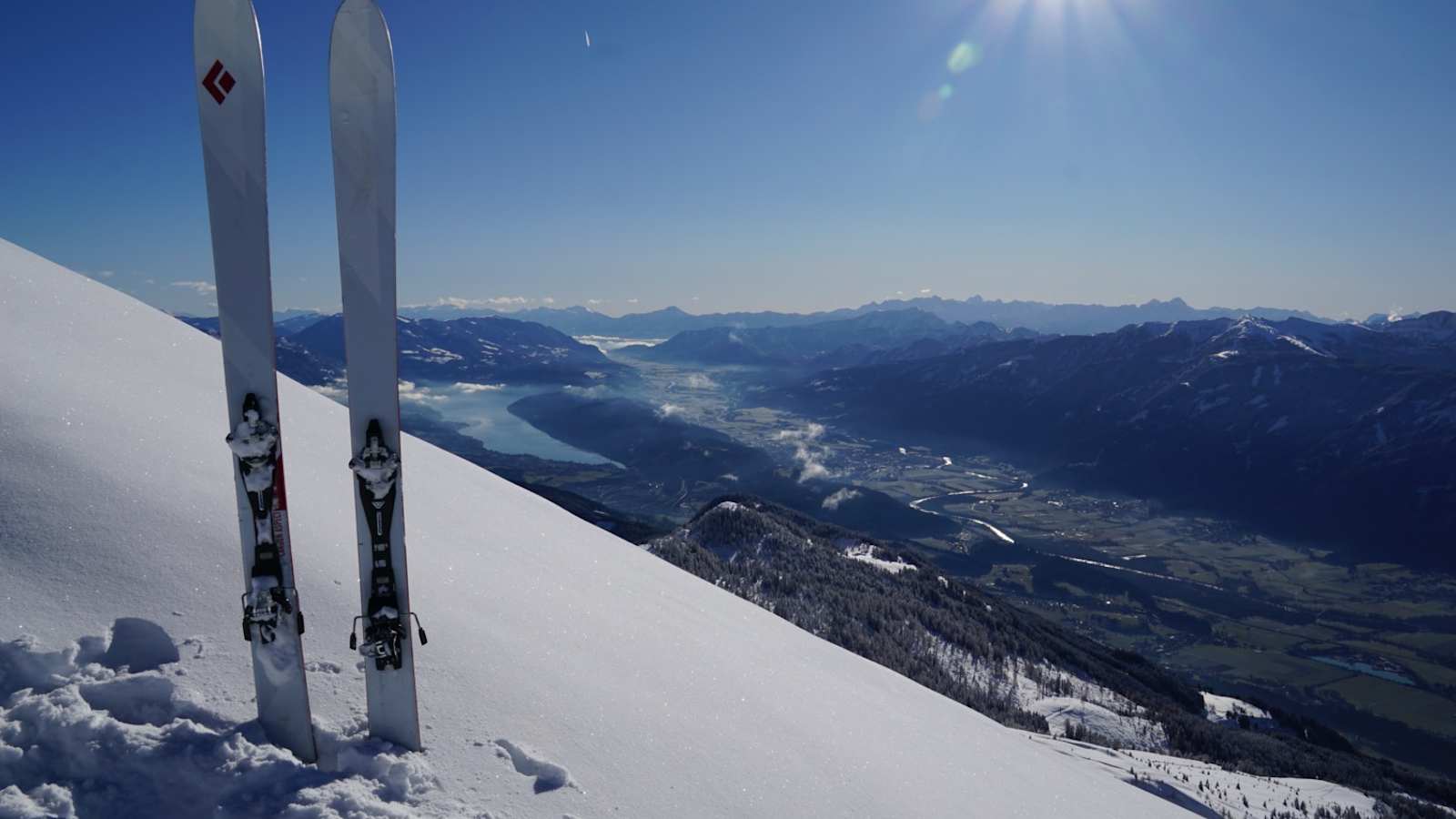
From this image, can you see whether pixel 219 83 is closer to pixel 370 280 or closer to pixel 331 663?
pixel 370 280

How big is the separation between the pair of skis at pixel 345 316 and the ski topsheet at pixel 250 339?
0.01m

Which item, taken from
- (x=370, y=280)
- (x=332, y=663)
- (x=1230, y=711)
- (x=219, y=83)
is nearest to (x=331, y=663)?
(x=332, y=663)

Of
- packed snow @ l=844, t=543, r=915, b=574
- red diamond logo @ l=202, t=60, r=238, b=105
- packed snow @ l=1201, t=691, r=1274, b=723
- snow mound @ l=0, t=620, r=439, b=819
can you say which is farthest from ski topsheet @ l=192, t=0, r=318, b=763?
packed snow @ l=1201, t=691, r=1274, b=723

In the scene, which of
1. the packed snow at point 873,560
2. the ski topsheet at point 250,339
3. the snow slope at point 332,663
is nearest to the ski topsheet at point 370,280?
the ski topsheet at point 250,339

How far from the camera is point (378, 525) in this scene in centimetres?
561

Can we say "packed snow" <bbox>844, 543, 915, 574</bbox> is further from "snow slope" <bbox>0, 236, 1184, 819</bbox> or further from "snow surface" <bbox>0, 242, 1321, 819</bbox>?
"snow slope" <bbox>0, 236, 1184, 819</bbox>

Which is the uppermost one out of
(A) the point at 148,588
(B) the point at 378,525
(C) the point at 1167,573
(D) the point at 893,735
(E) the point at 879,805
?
(B) the point at 378,525

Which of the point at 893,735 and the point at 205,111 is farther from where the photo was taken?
the point at 893,735

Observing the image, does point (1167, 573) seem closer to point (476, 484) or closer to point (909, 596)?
point (909, 596)

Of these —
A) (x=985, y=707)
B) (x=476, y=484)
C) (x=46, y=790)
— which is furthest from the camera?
(x=985, y=707)

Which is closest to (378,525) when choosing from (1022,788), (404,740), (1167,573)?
(404,740)

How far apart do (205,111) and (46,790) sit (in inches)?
199

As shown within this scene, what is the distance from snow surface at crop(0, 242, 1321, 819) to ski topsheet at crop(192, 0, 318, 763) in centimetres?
46

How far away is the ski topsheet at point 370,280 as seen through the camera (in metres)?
5.59
